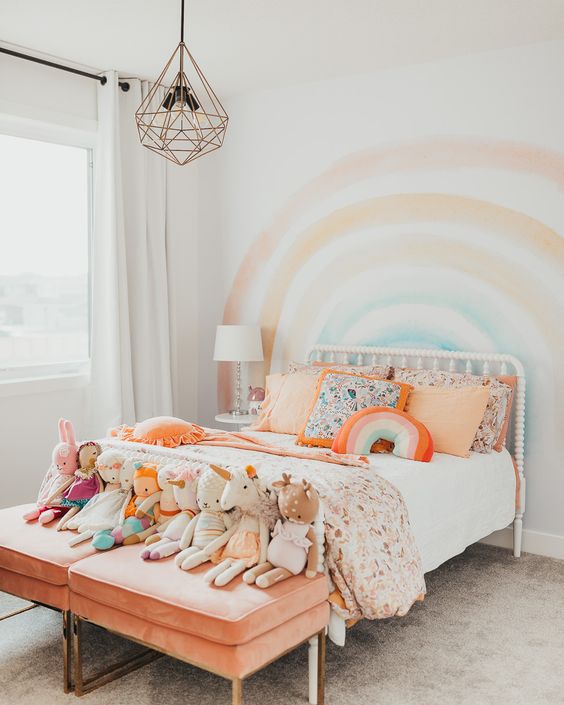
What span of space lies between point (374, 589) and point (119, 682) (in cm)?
96

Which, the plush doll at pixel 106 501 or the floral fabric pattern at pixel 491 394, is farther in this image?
the floral fabric pattern at pixel 491 394

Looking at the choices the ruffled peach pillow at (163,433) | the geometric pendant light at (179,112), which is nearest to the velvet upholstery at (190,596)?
the ruffled peach pillow at (163,433)

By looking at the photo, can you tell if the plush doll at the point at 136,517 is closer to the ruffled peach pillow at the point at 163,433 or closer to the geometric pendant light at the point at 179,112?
the ruffled peach pillow at the point at 163,433

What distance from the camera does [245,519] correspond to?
2707 millimetres

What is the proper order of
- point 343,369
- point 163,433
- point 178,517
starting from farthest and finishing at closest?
1. point 343,369
2. point 163,433
3. point 178,517

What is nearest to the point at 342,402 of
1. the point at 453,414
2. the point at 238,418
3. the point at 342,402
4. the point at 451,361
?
the point at 342,402

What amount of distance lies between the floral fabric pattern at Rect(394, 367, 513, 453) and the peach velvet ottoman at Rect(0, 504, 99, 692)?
6.59ft

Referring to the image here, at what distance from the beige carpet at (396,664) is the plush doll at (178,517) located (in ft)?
1.52

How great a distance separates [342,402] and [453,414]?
1.82ft

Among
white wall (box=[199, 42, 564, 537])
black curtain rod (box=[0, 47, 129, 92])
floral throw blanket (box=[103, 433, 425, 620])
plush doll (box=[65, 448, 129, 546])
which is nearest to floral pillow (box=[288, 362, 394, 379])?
white wall (box=[199, 42, 564, 537])

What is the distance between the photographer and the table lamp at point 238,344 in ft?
15.8

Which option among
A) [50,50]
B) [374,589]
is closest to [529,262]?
[374,589]

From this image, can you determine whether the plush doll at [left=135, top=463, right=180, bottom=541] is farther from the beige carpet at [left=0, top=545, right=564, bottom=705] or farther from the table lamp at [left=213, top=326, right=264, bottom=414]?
the table lamp at [left=213, top=326, right=264, bottom=414]

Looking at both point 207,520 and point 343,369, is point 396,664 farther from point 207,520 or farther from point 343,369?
point 343,369
